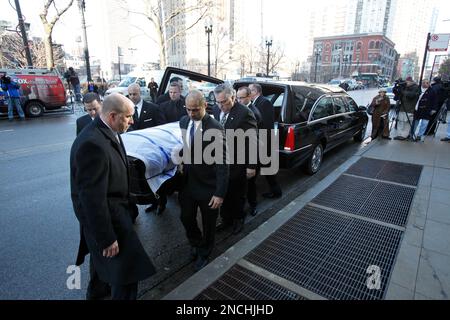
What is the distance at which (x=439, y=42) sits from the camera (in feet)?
43.0

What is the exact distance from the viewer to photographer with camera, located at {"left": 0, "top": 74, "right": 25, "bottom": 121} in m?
12.1

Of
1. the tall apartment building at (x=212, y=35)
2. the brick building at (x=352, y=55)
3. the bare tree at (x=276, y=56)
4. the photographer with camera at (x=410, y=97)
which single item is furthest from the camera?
the brick building at (x=352, y=55)

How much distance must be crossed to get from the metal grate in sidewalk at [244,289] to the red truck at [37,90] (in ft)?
47.4

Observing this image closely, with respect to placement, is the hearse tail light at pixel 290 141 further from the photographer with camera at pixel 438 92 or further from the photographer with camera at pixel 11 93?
the photographer with camera at pixel 11 93

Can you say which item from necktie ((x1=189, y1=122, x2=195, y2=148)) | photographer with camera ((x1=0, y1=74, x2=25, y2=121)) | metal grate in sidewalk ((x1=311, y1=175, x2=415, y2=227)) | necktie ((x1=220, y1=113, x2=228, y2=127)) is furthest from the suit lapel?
photographer with camera ((x1=0, y1=74, x2=25, y2=121))

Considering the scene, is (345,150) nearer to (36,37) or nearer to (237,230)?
(237,230)

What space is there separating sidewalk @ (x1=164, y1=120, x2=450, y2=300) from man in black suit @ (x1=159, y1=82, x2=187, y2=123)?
2362 mm

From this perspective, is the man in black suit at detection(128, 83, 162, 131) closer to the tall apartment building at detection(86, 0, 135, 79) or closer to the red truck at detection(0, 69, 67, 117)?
the red truck at detection(0, 69, 67, 117)

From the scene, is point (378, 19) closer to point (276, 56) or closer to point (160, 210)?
point (276, 56)

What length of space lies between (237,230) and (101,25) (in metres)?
86.2

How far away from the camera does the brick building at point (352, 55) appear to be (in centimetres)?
9319

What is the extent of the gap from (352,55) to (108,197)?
111702 mm

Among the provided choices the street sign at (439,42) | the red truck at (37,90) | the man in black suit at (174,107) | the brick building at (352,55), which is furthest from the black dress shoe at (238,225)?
the brick building at (352,55)

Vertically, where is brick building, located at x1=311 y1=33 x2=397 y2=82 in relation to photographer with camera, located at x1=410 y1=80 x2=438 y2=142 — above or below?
above
